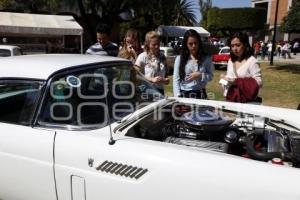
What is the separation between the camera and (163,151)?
2439mm

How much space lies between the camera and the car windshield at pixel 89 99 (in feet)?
9.36

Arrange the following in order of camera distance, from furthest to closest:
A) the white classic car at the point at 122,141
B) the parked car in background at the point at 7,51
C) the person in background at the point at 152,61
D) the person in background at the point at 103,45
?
the parked car in background at the point at 7,51 < the person in background at the point at 103,45 < the person in background at the point at 152,61 < the white classic car at the point at 122,141

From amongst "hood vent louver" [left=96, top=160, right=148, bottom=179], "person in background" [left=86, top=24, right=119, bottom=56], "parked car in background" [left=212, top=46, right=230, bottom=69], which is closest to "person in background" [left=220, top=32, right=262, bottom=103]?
"person in background" [left=86, top=24, right=119, bottom=56]

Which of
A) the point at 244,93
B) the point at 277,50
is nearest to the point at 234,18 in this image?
the point at 277,50

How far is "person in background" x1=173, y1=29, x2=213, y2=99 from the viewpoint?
4707 millimetres

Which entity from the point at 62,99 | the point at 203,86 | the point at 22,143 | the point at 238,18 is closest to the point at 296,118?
the point at 203,86

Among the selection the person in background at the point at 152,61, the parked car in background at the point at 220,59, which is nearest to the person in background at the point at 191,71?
the person in background at the point at 152,61

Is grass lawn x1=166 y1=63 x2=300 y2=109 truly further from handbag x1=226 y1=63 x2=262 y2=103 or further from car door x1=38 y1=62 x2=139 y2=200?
car door x1=38 y1=62 x2=139 y2=200

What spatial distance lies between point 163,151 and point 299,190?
2.79 ft

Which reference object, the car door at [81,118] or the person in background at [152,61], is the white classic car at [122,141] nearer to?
the car door at [81,118]

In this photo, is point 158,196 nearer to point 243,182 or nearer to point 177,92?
point 243,182

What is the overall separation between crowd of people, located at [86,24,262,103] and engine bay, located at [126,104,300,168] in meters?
1.00

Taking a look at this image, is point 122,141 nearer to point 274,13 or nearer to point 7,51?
point 7,51

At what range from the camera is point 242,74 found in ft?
15.2
